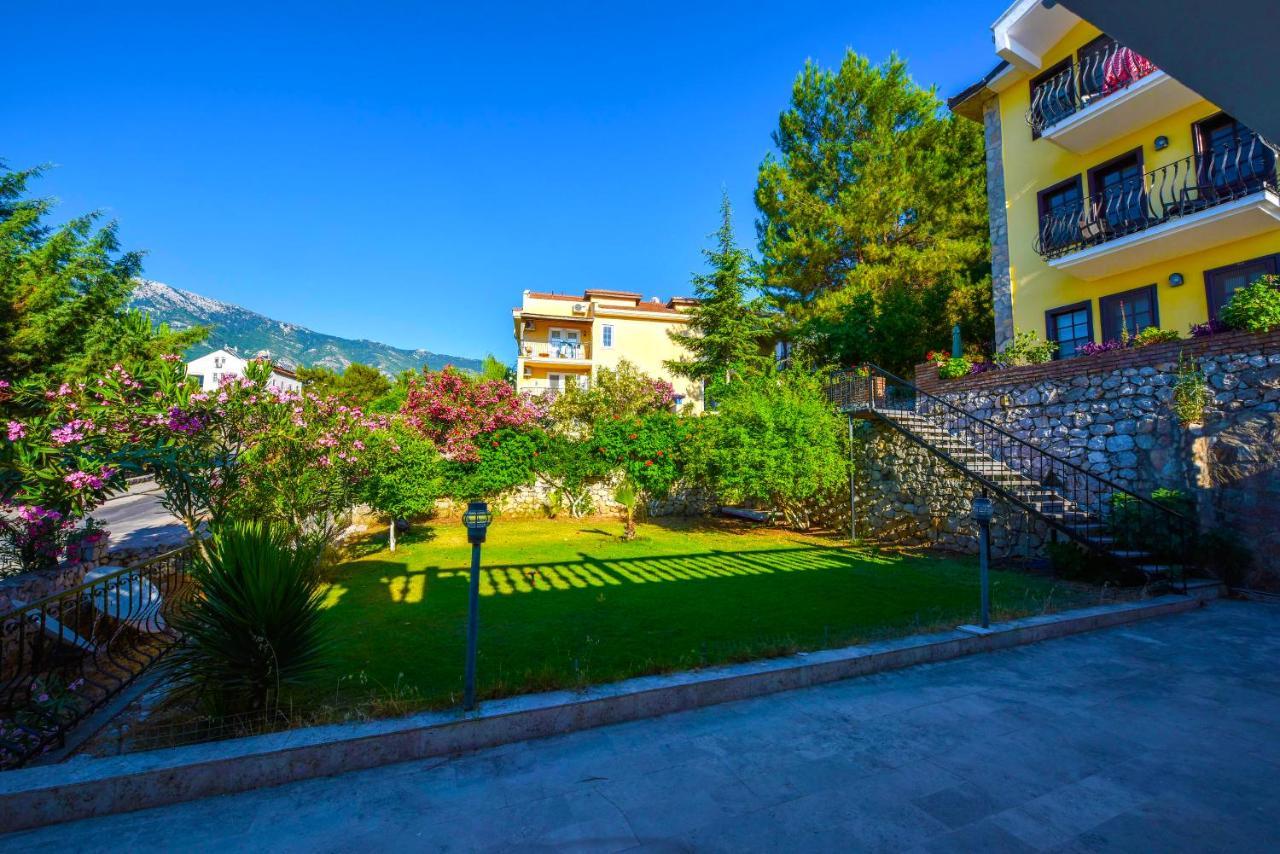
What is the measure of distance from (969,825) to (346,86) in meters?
24.5

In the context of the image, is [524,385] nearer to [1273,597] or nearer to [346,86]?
[346,86]

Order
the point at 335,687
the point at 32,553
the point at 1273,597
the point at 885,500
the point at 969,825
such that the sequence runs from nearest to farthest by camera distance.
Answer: the point at 969,825, the point at 335,687, the point at 32,553, the point at 1273,597, the point at 885,500

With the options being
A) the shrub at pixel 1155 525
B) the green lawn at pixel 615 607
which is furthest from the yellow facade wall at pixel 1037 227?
the green lawn at pixel 615 607

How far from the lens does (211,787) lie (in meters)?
2.80

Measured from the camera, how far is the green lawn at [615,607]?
4.68 meters

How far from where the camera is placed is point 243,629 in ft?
11.5

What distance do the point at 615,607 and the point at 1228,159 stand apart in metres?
14.2

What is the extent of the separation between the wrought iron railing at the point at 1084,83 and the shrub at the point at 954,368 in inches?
224

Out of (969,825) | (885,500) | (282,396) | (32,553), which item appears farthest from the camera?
(885,500)

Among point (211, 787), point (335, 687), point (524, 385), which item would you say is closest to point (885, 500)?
point (335, 687)

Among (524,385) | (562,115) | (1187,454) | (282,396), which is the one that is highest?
(562,115)

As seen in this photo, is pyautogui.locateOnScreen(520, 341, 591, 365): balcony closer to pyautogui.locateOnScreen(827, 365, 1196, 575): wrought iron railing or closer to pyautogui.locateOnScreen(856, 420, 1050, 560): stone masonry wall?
pyautogui.locateOnScreen(827, 365, 1196, 575): wrought iron railing

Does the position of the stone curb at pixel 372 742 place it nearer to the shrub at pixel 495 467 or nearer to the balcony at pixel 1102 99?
the balcony at pixel 1102 99

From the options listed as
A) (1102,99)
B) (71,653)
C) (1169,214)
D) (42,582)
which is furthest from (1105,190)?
(42,582)
